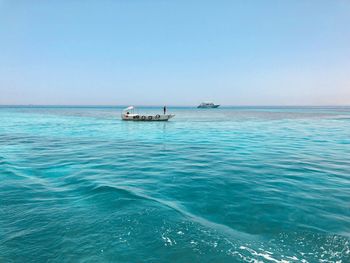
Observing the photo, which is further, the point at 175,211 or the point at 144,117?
the point at 144,117

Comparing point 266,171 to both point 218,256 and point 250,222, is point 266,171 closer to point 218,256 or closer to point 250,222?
point 250,222

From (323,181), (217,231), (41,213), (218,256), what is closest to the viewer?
(218,256)

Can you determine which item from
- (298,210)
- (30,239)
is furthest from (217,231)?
(30,239)

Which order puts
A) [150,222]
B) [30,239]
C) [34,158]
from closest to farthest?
[30,239] < [150,222] < [34,158]

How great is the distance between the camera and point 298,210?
32.0 ft

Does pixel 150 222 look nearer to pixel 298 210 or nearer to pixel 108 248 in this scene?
pixel 108 248

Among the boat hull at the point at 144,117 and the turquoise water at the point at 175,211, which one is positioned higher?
the boat hull at the point at 144,117

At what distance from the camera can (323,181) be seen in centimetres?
1350

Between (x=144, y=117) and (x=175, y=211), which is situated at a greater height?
(x=144, y=117)

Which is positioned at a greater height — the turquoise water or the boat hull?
the boat hull

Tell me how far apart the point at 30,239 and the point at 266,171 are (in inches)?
479

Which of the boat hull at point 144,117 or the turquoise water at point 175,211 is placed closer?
the turquoise water at point 175,211

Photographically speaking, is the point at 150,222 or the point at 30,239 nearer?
the point at 30,239

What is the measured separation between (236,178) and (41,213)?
909 cm
